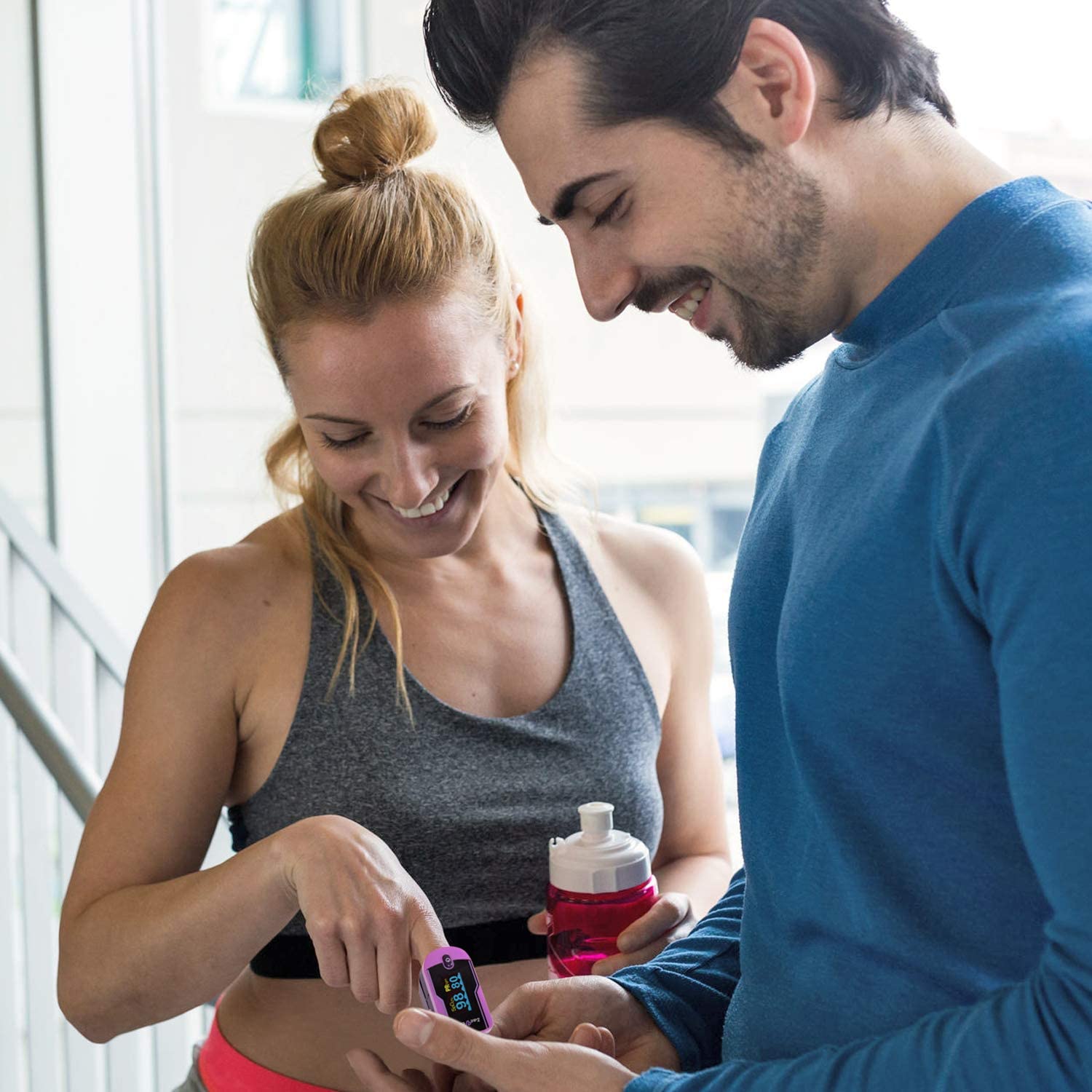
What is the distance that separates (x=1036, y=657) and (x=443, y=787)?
792mm

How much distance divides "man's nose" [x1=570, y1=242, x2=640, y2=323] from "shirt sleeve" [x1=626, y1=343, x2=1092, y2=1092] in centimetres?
28

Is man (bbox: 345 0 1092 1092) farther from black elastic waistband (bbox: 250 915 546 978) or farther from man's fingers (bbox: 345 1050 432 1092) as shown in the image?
black elastic waistband (bbox: 250 915 546 978)

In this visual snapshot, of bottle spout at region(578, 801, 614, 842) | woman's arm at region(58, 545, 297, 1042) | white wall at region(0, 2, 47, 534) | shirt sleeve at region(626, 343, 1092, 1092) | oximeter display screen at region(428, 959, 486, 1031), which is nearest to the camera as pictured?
shirt sleeve at region(626, 343, 1092, 1092)

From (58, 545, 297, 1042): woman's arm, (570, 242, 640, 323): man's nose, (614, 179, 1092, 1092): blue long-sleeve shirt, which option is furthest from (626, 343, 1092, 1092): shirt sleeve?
(58, 545, 297, 1042): woman's arm

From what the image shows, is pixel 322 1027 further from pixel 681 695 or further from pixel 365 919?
pixel 681 695

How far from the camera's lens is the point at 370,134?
1344 millimetres

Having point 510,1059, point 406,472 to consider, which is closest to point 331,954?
point 510,1059

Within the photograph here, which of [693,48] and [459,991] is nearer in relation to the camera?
[693,48]

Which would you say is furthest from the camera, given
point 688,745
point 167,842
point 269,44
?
point 269,44

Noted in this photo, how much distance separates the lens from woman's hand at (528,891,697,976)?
102 cm

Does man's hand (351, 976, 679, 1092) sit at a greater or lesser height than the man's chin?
lesser

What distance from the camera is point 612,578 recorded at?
1.49 m

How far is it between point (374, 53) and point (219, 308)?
0.87 m

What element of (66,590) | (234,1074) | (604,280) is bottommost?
(234,1074)
